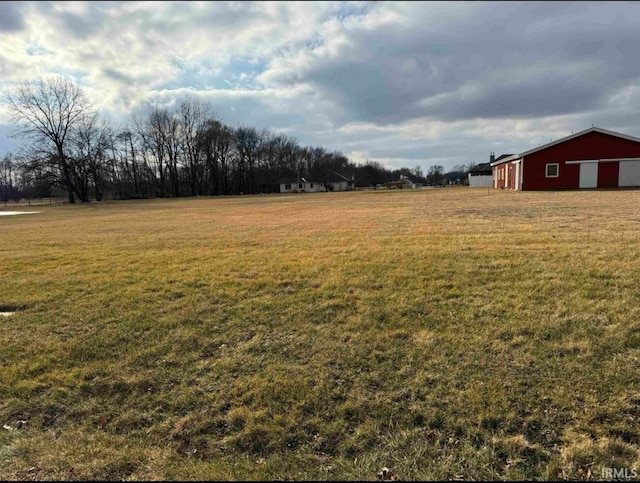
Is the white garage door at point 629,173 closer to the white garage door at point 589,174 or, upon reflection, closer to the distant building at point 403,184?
the white garage door at point 589,174

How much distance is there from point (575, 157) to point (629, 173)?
4.10 meters

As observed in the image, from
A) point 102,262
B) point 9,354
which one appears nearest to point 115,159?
point 102,262

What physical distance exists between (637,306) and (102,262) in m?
9.63

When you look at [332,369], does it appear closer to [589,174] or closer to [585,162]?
[585,162]

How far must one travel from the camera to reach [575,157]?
31.2m

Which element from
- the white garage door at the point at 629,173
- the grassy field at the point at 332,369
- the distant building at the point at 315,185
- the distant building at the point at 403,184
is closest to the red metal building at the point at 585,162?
the white garage door at the point at 629,173

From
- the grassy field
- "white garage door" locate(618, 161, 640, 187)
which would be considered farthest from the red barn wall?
the grassy field

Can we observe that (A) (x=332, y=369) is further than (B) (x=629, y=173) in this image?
No

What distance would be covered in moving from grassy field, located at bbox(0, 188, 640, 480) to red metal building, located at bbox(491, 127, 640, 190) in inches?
1100

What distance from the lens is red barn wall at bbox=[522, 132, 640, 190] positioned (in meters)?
30.3

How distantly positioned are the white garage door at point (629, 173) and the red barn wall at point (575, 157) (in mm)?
357

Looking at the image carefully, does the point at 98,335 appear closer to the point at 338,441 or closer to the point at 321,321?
the point at 321,321

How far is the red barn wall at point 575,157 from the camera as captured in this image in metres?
30.3

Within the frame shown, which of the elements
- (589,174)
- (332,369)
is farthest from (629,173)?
(332,369)
